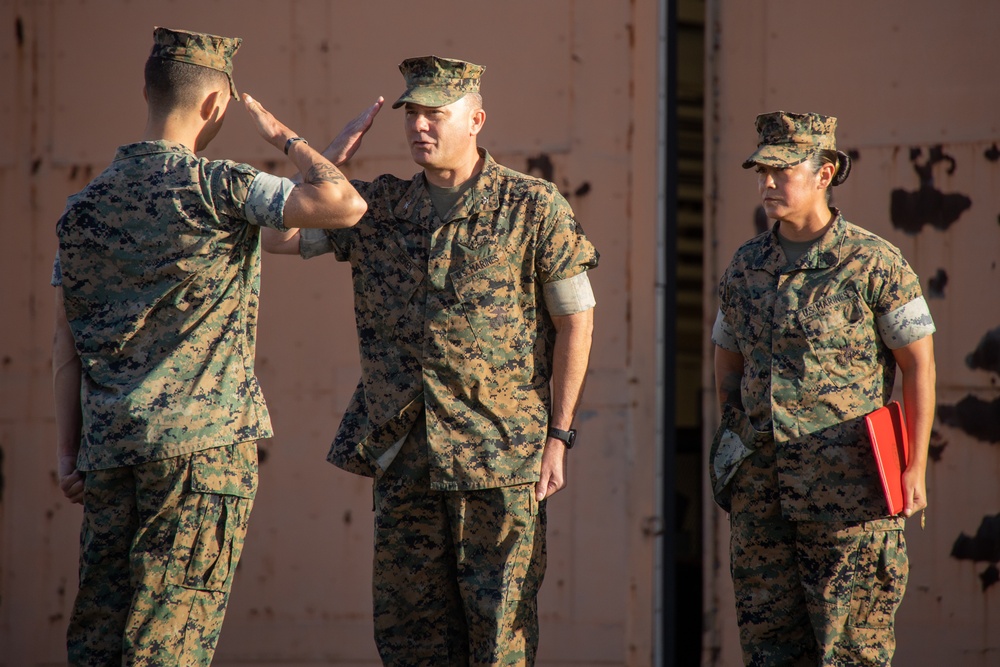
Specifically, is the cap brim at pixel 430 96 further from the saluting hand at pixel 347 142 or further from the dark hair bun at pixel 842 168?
the dark hair bun at pixel 842 168

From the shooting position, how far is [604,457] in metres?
4.29

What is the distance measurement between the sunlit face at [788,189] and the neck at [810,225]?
23 mm

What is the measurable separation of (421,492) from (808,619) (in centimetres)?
115

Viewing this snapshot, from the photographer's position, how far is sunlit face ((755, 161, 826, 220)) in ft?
10.7

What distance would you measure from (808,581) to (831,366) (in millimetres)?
594

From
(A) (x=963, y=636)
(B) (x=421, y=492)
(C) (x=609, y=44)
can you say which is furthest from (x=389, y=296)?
(A) (x=963, y=636)

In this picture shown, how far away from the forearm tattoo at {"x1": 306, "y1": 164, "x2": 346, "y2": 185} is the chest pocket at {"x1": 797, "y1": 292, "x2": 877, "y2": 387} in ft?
4.37

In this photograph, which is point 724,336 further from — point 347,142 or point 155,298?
point 155,298

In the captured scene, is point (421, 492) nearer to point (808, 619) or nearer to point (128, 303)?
point (128, 303)

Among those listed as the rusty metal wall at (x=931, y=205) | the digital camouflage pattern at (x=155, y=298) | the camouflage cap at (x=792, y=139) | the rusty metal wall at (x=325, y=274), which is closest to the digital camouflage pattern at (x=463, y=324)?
the digital camouflage pattern at (x=155, y=298)

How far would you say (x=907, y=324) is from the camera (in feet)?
10.4

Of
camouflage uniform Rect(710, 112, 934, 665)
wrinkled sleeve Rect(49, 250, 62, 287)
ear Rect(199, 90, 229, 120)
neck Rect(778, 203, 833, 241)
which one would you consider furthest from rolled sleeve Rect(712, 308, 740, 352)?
wrinkled sleeve Rect(49, 250, 62, 287)

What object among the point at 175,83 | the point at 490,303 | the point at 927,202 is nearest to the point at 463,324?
the point at 490,303

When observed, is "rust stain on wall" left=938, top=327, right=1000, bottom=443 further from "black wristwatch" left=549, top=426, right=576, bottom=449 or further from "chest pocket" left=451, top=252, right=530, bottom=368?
"chest pocket" left=451, top=252, right=530, bottom=368
